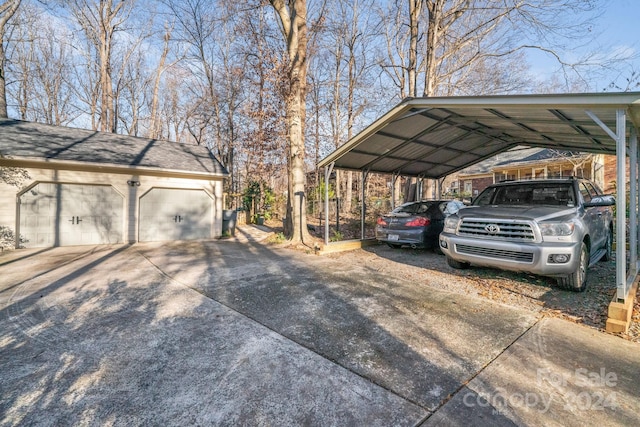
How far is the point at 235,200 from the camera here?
736 inches

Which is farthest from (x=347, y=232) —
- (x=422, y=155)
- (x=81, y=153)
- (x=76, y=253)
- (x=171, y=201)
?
(x=81, y=153)

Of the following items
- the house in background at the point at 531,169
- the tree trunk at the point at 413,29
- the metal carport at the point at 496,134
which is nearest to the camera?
the metal carport at the point at 496,134

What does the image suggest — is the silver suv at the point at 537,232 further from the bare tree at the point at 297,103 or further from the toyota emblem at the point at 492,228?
the bare tree at the point at 297,103

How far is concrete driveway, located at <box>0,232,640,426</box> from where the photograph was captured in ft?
6.18

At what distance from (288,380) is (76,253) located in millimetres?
8343

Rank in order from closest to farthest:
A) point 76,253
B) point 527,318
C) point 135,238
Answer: point 527,318
point 76,253
point 135,238

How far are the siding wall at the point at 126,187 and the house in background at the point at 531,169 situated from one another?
13.1 m

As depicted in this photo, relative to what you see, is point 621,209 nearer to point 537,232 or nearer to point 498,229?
point 537,232

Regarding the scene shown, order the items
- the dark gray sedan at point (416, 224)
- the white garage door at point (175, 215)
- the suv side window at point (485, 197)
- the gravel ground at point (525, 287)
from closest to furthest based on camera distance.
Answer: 1. the gravel ground at point (525, 287)
2. the suv side window at point (485, 197)
3. the dark gray sedan at point (416, 224)
4. the white garage door at point (175, 215)

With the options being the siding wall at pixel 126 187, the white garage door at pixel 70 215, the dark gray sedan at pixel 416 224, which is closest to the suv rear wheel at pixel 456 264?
the dark gray sedan at pixel 416 224

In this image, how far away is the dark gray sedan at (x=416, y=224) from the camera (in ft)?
23.1

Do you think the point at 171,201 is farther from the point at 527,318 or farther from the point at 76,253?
the point at 527,318

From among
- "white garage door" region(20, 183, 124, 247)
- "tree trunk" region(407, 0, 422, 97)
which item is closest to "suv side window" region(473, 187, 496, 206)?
"tree trunk" region(407, 0, 422, 97)

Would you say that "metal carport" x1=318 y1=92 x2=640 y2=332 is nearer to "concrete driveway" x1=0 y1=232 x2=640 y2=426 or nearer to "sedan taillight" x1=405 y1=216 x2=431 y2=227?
"concrete driveway" x1=0 y1=232 x2=640 y2=426
